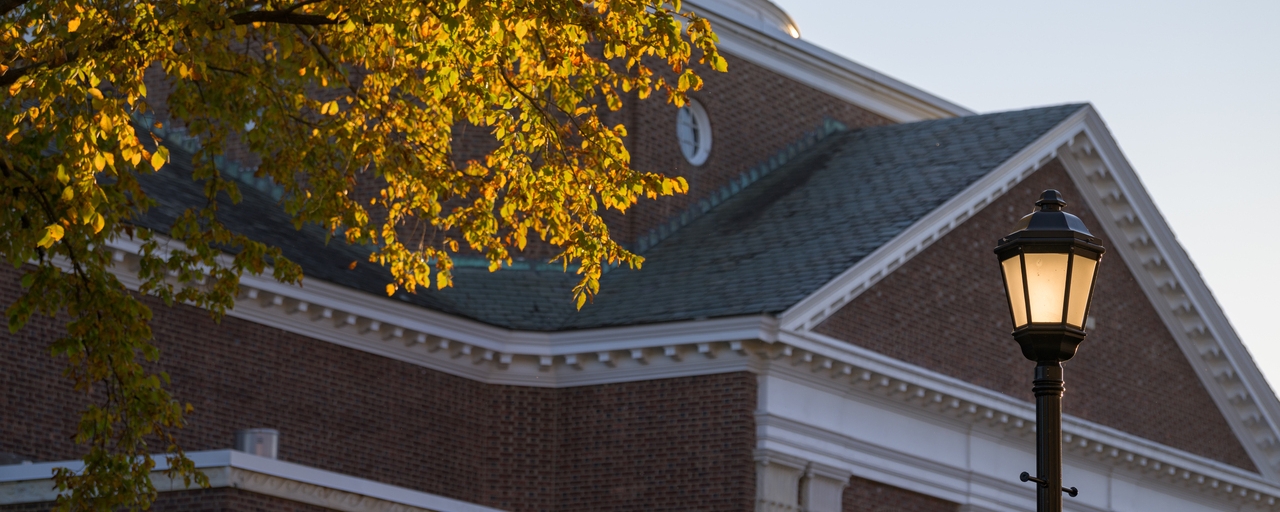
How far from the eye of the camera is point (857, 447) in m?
23.0

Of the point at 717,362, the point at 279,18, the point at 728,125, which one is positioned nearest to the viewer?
the point at 279,18

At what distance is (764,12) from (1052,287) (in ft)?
77.8

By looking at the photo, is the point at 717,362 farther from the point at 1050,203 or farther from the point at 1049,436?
the point at 1049,436

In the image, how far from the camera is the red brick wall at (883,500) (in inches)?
→ 907

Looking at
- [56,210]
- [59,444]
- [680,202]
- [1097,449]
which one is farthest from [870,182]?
[56,210]

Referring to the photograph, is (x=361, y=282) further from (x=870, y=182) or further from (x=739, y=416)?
(x=870, y=182)

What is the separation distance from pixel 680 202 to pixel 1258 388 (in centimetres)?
923

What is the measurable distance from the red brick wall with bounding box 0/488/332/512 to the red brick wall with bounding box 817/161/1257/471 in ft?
23.6

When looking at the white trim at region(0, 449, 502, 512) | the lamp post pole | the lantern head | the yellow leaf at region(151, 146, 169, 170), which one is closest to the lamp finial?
the lantern head

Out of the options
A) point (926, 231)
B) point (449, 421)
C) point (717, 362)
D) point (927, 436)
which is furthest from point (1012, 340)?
point (449, 421)

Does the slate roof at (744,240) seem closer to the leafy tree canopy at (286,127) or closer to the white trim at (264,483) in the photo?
the white trim at (264,483)

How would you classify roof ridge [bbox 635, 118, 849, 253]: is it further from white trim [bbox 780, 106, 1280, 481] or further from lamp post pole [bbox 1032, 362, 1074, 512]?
lamp post pole [bbox 1032, 362, 1074, 512]

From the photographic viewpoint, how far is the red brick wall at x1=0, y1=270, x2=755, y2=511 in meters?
20.4

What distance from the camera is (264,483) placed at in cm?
1742
